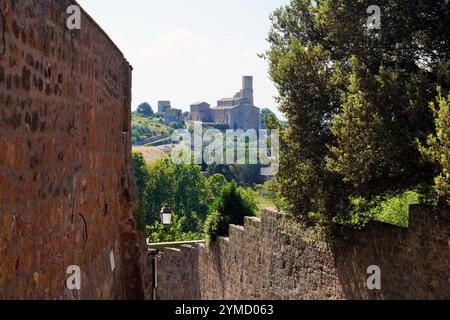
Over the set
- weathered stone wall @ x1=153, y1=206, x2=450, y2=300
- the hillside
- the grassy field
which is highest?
the hillside

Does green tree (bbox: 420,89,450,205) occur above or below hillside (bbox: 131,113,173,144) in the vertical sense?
below

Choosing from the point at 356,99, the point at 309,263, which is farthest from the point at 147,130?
the point at 356,99

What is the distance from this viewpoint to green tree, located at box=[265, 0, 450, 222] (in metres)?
9.41

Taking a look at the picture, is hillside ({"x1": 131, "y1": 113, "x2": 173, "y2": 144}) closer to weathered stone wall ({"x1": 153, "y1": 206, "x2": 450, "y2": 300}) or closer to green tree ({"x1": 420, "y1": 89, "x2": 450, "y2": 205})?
weathered stone wall ({"x1": 153, "y1": 206, "x2": 450, "y2": 300})

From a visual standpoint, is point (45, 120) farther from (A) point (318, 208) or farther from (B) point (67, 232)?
(A) point (318, 208)

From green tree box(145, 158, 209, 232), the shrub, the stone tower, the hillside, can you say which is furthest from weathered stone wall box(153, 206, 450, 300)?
the stone tower

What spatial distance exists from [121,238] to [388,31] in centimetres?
507

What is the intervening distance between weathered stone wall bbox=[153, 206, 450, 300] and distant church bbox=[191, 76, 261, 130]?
141649 millimetres

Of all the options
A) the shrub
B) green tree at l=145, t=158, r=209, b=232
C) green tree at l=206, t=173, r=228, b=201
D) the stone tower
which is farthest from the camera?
the stone tower

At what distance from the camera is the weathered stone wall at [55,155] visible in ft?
14.0

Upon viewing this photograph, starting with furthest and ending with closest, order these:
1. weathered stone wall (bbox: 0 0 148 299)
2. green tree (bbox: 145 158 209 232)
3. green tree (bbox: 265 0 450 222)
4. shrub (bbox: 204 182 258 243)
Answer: green tree (bbox: 145 158 209 232), shrub (bbox: 204 182 258 243), green tree (bbox: 265 0 450 222), weathered stone wall (bbox: 0 0 148 299)

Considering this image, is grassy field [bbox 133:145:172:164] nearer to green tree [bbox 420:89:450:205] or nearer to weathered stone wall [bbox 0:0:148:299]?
weathered stone wall [bbox 0:0:148:299]

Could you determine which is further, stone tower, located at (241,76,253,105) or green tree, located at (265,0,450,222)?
stone tower, located at (241,76,253,105)
